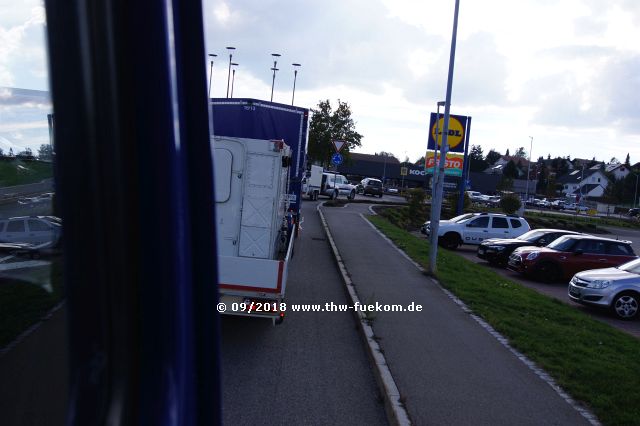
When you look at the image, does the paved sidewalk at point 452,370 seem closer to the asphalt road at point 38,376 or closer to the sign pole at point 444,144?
the sign pole at point 444,144

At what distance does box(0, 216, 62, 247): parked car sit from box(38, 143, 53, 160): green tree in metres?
0.14

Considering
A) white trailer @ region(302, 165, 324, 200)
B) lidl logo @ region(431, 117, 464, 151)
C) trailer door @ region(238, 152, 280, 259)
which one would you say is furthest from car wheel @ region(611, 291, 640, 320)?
white trailer @ region(302, 165, 324, 200)

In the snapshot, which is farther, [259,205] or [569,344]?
[259,205]

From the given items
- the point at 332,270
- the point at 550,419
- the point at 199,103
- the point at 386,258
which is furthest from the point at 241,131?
the point at 199,103

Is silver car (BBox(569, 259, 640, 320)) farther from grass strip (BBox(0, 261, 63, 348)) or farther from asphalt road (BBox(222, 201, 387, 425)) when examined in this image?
grass strip (BBox(0, 261, 63, 348))

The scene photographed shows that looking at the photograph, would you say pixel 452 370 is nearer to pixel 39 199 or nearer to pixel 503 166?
pixel 39 199

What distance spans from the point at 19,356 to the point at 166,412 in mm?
344

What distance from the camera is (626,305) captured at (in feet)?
49.2

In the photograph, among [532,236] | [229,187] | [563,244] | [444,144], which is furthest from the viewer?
[532,236]

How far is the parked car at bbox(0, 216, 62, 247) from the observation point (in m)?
1.42

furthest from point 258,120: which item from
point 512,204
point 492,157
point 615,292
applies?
point 492,157

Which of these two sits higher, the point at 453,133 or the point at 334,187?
the point at 453,133

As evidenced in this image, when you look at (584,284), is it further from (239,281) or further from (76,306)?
(76,306)

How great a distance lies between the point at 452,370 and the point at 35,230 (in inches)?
265
